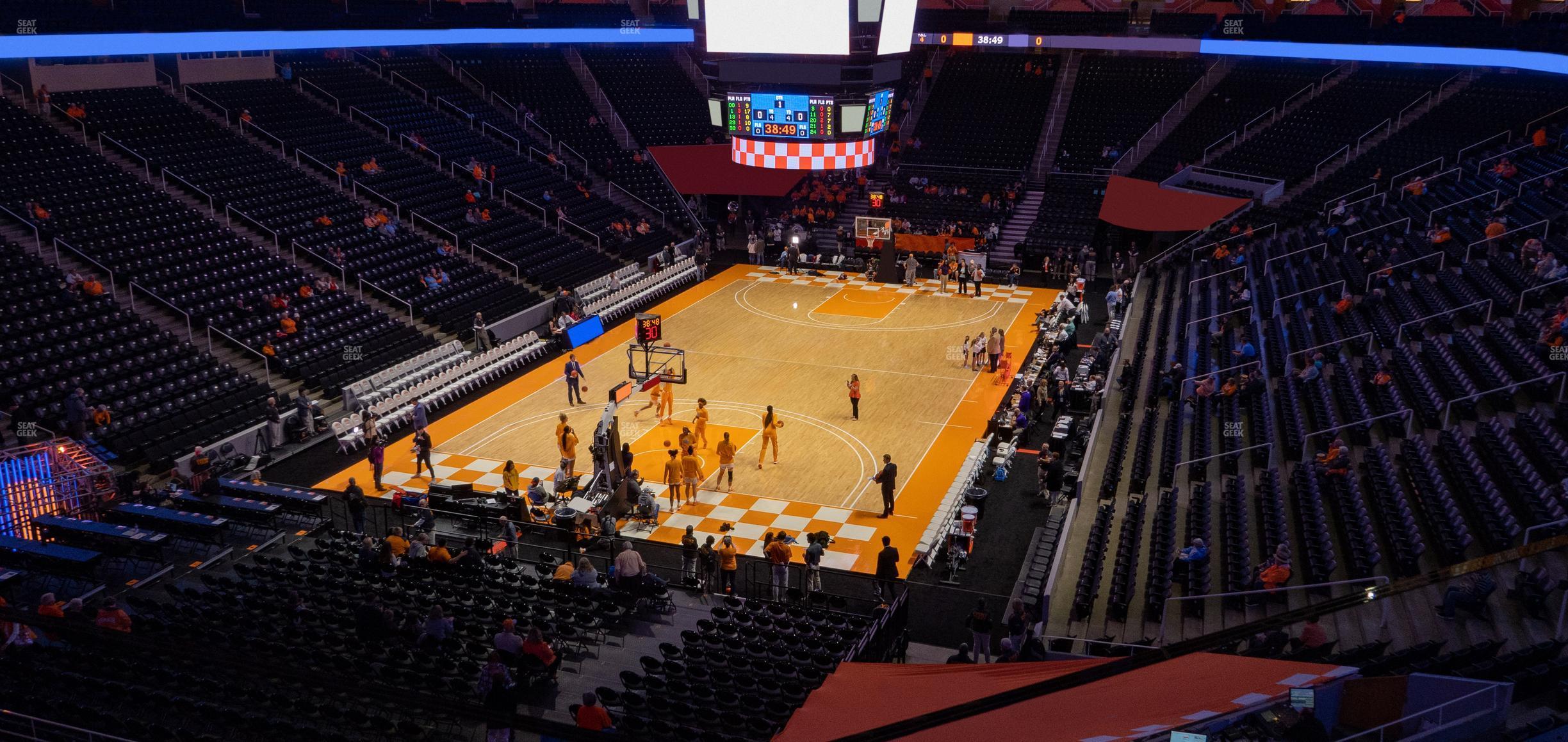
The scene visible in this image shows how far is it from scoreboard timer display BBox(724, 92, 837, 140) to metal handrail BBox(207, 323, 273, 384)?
11669 mm

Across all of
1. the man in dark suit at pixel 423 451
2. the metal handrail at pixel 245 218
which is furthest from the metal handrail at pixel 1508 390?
the metal handrail at pixel 245 218

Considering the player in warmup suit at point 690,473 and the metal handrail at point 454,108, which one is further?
the metal handrail at point 454,108

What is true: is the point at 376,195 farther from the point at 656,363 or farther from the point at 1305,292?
the point at 1305,292

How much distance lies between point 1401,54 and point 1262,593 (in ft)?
101

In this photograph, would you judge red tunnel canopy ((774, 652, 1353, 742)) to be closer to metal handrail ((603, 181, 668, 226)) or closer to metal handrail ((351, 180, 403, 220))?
metal handrail ((351, 180, 403, 220))

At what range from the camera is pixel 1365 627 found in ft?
45.0

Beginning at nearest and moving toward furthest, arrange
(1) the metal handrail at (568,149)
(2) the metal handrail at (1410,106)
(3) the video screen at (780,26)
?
(3) the video screen at (780,26) < (2) the metal handrail at (1410,106) < (1) the metal handrail at (568,149)

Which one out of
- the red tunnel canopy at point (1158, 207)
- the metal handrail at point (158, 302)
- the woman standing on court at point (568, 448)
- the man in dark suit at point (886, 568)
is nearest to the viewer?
the man in dark suit at point (886, 568)

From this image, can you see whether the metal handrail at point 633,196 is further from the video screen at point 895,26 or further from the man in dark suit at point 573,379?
the video screen at point 895,26

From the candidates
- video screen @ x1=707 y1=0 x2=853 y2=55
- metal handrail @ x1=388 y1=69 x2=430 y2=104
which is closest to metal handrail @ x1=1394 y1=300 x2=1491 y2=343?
video screen @ x1=707 y1=0 x2=853 y2=55

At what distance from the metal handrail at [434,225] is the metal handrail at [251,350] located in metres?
9.44

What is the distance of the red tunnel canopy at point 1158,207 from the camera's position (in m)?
39.2

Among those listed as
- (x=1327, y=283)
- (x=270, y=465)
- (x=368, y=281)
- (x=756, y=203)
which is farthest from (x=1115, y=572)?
(x=756, y=203)

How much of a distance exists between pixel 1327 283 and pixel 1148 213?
14.5 metres
